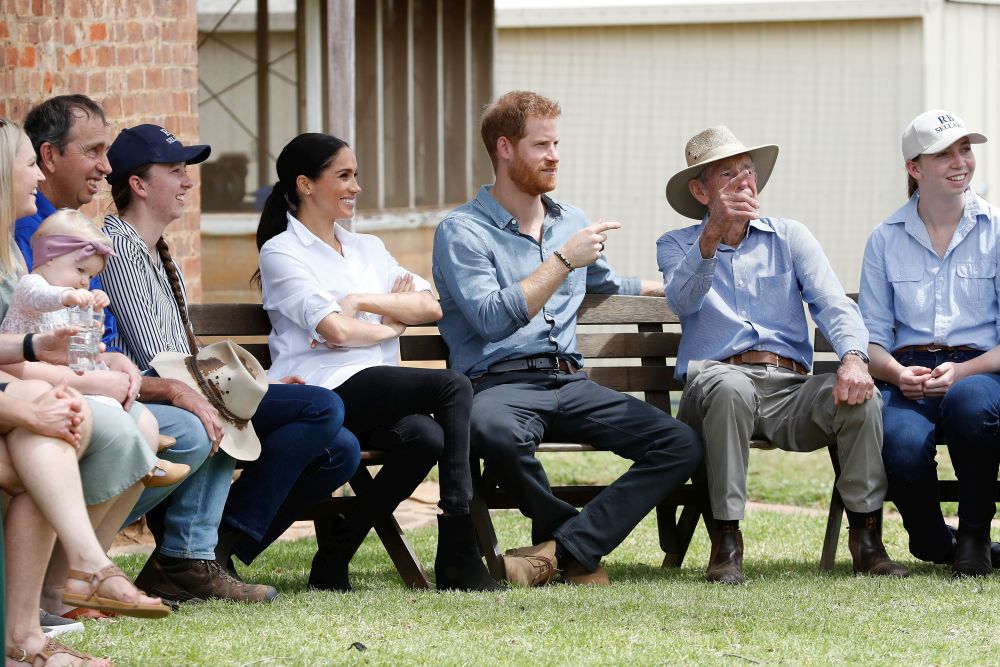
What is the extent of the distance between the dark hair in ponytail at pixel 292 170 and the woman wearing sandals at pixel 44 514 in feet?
5.20

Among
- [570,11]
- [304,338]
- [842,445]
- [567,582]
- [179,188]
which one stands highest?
[570,11]

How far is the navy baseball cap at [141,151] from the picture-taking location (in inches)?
197

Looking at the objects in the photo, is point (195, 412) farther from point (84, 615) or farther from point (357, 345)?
point (357, 345)

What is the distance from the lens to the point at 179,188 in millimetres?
5082

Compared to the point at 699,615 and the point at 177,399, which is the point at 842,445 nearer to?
the point at 699,615

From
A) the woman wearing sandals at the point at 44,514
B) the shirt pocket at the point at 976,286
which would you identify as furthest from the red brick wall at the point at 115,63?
the shirt pocket at the point at 976,286

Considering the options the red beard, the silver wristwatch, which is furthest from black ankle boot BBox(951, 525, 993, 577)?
the red beard

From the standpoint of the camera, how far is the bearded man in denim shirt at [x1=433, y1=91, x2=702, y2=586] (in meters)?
5.24

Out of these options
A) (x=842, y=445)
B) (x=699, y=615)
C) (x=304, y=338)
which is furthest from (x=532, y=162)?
(x=699, y=615)

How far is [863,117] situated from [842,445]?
9.45 m

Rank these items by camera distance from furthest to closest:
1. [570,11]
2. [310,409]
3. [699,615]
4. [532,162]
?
[570,11] → [532,162] → [310,409] → [699,615]

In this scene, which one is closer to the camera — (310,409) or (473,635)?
(473,635)

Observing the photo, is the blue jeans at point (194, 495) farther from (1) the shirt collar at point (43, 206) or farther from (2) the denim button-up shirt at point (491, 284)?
(2) the denim button-up shirt at point (491, 284)

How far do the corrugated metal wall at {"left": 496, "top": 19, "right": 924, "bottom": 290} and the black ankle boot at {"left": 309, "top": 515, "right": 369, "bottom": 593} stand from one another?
30.6 feet
